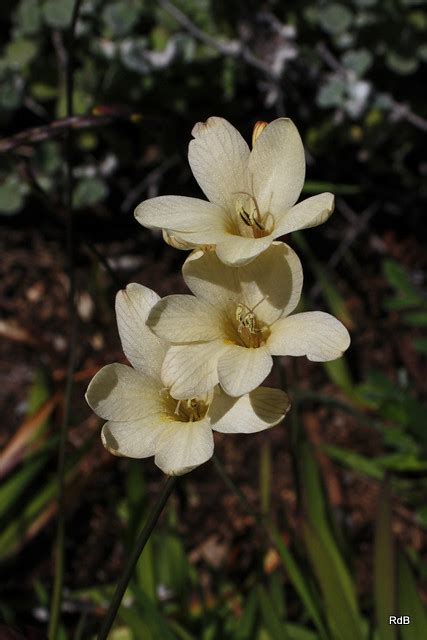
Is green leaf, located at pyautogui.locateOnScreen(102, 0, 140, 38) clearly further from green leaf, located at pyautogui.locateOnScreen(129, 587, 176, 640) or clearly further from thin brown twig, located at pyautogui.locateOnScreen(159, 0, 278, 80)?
green leaf, located at pyautogui.locateOnScreen(129, 587, 176, 640)

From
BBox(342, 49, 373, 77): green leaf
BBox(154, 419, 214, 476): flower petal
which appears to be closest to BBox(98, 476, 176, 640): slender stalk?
BBox(154, 419, 214, 476): flower petal

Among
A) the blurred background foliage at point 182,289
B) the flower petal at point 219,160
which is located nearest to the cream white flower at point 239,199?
the flower petal at point 219,160

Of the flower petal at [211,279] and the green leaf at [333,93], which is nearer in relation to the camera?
the flower petal at [211,279]

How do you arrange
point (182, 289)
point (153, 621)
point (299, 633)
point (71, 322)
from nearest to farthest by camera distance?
1. point (71, 322)
2. point (153, 621)
3. point (299, 633)
4. point (182, 289)

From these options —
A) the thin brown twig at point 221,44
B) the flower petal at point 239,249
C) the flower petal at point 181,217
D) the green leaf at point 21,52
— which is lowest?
the green leaf at point 21,52

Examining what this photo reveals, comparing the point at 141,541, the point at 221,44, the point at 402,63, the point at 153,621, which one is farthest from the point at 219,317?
the point at 402,63

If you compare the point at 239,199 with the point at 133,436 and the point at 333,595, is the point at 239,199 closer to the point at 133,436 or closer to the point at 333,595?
the point at 133,436

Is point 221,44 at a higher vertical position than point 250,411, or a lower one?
lower

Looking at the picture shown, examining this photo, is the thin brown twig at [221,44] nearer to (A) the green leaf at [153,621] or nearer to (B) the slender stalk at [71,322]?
(B) the slender stalk at [71,322]
